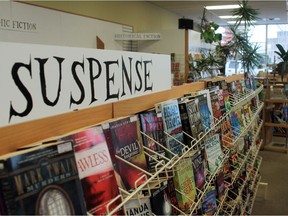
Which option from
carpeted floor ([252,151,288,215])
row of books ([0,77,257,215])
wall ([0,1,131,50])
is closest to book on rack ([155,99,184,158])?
row of books ([0,77,257,215])

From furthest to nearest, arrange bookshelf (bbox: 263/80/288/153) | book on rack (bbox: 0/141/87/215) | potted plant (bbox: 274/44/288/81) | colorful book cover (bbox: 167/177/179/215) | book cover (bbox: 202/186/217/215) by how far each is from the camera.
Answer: potted plant (bbox: 274/44/288/81) → bookshelf (bbox: 263/80/288/153) → book cover (bbox: 202/186/217/215) → colorful book cover (bbox: 167/177/179/215) → book on rack (bbox: 0/141/87/215)

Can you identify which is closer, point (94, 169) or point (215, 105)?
point (94, 169)

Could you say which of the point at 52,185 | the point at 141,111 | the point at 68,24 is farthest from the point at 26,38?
the point at 52,185

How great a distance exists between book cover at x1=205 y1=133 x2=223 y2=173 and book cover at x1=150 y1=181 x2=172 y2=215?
51 cm

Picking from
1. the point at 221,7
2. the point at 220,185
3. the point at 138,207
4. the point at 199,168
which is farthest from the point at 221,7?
the point at 138,207

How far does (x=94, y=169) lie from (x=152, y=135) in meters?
0.41

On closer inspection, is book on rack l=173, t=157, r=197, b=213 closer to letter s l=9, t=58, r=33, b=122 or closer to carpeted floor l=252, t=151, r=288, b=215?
letter s l=9, t=58, r=33, b=122

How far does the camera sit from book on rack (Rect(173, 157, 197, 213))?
123cm

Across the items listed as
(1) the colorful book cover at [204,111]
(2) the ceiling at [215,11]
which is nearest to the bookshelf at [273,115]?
(2) the ceiling at [215,11]

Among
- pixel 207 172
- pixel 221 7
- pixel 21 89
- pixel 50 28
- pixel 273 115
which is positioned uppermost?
pixel 221 7

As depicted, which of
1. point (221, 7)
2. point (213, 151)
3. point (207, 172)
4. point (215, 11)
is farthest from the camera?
point (215, 11)

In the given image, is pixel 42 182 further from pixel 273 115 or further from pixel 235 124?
pixel 273 115

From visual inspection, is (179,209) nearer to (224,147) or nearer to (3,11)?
(224,147)

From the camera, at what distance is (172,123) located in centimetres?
131
